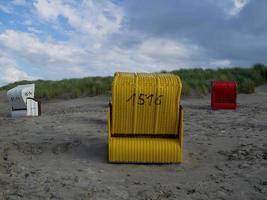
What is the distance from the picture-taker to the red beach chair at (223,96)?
17.3 meters

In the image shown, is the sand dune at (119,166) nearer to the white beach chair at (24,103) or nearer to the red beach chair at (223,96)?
the white beach chair at (24,103)

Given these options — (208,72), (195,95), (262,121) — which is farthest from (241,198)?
(208,72)

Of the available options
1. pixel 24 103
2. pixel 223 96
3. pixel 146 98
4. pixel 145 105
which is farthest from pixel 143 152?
pixel 223 96

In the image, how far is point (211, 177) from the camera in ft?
26.9

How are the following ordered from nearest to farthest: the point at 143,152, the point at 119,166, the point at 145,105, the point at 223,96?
the point at 119,166 < the point at 143,152 < the point at 145,105 < the point at 223,96

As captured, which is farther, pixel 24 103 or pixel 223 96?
pixel 223 96

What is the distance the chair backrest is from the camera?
30.7ft

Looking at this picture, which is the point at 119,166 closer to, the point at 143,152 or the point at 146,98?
the point at 143,152

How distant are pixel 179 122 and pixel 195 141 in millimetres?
1798

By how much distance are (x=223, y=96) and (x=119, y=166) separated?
9.19m

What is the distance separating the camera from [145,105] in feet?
30.9

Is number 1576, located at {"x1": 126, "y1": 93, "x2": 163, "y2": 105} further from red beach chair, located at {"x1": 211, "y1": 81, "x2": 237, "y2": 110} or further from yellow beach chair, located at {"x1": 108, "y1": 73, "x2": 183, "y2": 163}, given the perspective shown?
red beach chair, located at {"x1": 211, "y1": 81, "x2": 237, "y2": 110}

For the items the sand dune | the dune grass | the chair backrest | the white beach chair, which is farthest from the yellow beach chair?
the dune grass

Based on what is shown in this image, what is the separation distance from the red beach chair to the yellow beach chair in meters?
8.00
